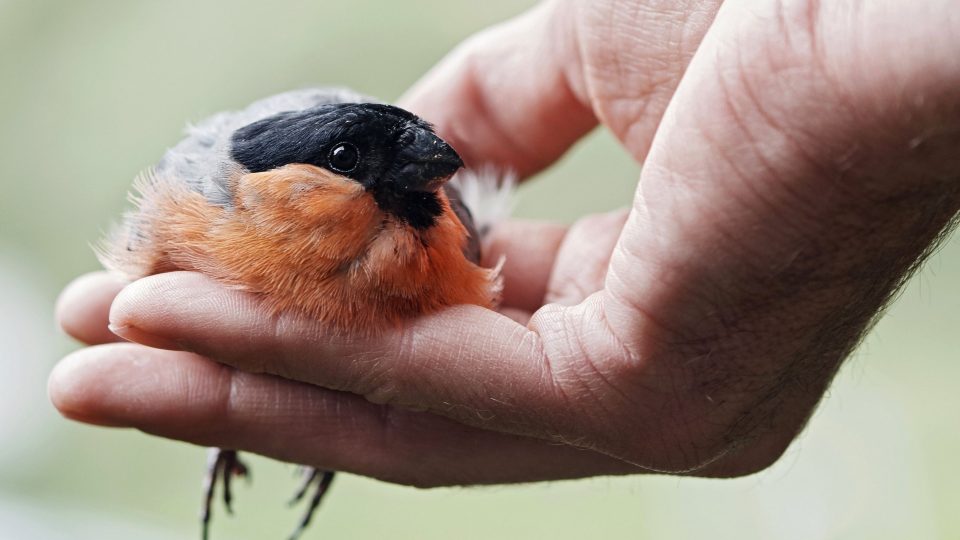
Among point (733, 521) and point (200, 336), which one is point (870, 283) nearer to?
point (200, 336)

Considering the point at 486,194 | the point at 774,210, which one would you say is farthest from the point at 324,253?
the point at 486,194

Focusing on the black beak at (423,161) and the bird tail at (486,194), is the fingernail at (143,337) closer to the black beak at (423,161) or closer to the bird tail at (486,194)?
the black beak at (423,161)

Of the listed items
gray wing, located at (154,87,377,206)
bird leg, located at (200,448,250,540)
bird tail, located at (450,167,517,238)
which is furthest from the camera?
bird tail, located at (450,167,517,238)

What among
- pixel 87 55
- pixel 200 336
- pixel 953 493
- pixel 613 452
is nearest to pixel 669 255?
pixel 613 452

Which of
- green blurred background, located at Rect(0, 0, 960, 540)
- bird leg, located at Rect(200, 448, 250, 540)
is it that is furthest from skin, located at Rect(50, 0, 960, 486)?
green blurred background, located at Rect(0, 0, 960, 540)

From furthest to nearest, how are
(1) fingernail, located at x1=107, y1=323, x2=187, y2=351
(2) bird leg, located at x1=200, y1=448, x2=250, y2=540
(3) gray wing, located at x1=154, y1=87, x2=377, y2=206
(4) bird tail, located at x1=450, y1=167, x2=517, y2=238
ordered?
(4) bird tail, located at x1=450, y1=167, x2=517, y2=238 < (2) bird leg, located at x1=200, y1=448, x2=250, y2=540 < (3) gray wing, located at x1=154, y1=87, x2=377, y2=206 < (1) fingernail, located at x1=107, y1=323, x2=187, y2=351

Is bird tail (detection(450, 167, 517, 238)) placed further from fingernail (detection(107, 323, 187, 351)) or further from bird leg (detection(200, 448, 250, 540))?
fingernail (detection(107, 323, 187, 351))

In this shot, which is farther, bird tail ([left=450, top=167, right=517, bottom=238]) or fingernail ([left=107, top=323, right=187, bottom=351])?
bird tail ([left=450, top=167, right=517, bottom=238])

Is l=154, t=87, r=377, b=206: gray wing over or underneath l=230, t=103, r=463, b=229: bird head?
underneath
